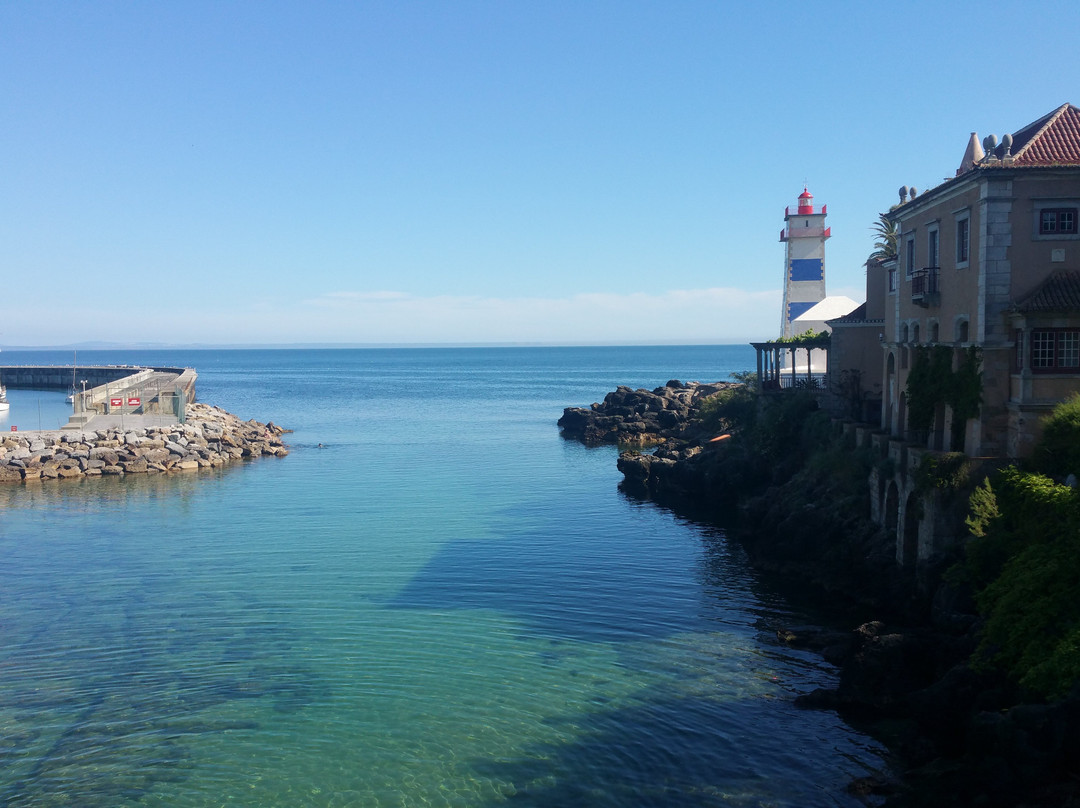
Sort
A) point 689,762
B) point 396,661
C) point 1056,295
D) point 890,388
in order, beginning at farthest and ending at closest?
point 890,388
point 1056,295
point 396,661
point 689,762

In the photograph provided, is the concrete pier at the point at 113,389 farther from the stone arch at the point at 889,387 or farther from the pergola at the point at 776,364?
the stone arch at the point at 889,387

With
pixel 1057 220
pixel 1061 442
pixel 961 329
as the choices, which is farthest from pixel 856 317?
pixel 1061 442

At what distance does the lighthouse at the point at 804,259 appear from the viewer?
196 feet

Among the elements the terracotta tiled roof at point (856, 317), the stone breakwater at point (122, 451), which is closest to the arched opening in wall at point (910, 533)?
the terracotta tiled roof at point (856, 317)

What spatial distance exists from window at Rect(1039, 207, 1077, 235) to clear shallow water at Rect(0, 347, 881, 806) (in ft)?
39.0

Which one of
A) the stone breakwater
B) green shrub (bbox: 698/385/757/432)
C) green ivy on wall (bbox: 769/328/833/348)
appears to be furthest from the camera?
green shrub (bbox: 698/385/757/432)

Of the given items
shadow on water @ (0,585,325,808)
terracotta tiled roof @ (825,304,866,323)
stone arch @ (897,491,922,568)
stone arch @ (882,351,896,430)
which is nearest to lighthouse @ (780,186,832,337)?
terracotta tiled roof @ (825,304,866,323)

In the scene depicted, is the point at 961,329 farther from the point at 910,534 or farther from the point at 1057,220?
the point at 910,534

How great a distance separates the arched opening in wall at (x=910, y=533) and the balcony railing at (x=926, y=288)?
5.97 meters

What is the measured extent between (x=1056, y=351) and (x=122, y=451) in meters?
44.9

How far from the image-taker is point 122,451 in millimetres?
49375

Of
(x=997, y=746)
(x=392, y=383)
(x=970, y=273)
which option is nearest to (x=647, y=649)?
(x=997, y=746)

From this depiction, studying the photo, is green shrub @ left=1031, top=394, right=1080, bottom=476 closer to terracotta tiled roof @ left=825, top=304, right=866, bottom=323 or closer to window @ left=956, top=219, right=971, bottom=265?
window @ left=956, top=219, right=971, bottom=265

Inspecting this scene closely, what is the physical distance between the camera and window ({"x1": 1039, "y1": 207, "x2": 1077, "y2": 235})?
22.7 meters
